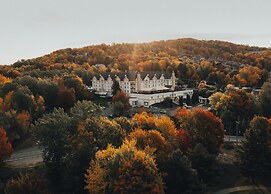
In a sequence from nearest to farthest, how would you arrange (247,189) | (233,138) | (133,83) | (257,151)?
(247,189) < (257,151) < (233,138) < (133,83)

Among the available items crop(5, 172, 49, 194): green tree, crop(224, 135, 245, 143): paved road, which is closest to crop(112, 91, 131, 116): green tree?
crop(224, 135, 245, 143): paved road

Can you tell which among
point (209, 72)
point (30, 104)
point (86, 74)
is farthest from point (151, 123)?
point (209, 72)

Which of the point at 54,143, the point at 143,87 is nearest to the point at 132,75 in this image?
the point at 143,87

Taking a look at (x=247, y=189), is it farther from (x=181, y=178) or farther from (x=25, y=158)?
(x=25, y=158)

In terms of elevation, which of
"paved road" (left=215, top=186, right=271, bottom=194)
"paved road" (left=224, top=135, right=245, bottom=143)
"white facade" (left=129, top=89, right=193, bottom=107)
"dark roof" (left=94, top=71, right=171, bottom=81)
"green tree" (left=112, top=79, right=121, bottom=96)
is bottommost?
"paved road" (left=215, top=186, right=271, bottom=194)

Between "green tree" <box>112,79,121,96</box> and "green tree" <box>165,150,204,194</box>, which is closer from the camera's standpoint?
"green tree" <box>165,150,204,194</box>

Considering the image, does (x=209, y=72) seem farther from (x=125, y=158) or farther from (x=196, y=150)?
(x=125, y=158)

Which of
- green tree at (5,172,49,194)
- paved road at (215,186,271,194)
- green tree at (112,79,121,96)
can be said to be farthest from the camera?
green tree at (112,79,121,96)

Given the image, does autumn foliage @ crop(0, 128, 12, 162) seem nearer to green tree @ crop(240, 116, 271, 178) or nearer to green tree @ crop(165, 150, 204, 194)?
green tree @ crop(165, 150, 204, 194)
